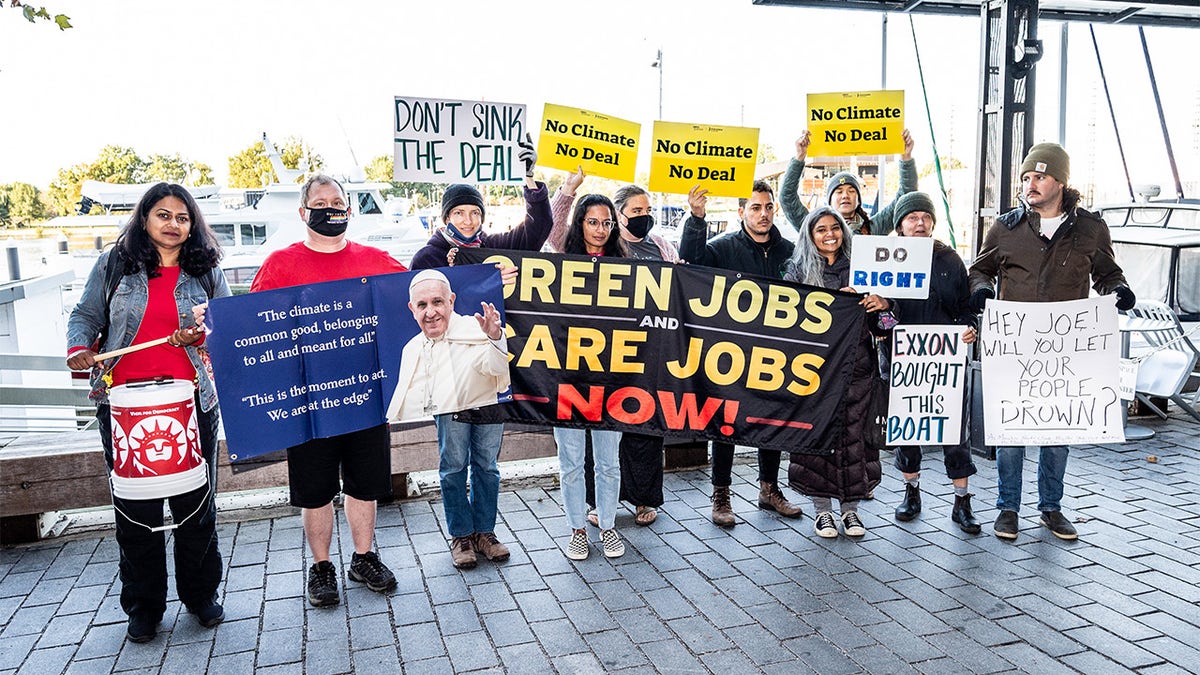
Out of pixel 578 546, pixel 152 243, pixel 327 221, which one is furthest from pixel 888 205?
pixel 152 243

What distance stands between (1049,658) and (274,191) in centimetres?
2460

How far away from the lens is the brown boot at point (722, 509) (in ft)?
16.6

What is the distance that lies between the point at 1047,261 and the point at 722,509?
2.29 m

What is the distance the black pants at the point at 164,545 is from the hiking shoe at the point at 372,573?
628 millimetres

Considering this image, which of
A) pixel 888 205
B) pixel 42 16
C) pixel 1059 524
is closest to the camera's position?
pixel 42 16

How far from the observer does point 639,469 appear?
16.6 ft

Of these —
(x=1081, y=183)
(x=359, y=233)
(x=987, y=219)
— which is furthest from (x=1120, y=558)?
(x=359, y=233)

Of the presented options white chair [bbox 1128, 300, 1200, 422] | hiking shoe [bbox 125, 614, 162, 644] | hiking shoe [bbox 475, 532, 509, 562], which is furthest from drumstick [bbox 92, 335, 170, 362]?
white chair [bbox 1128, 300, 1200, 422]

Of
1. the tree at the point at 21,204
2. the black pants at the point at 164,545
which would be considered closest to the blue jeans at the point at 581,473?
the black pants at the point at 164,545

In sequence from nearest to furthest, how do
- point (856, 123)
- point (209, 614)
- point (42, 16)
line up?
point (42, 16)
point (209, 614)
point (856, 123)

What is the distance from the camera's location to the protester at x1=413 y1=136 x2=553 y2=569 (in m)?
4.35

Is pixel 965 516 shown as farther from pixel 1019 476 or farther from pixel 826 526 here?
pixel 826 526

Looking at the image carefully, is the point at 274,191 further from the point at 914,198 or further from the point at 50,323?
the point at 914,198

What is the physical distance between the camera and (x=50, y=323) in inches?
409
